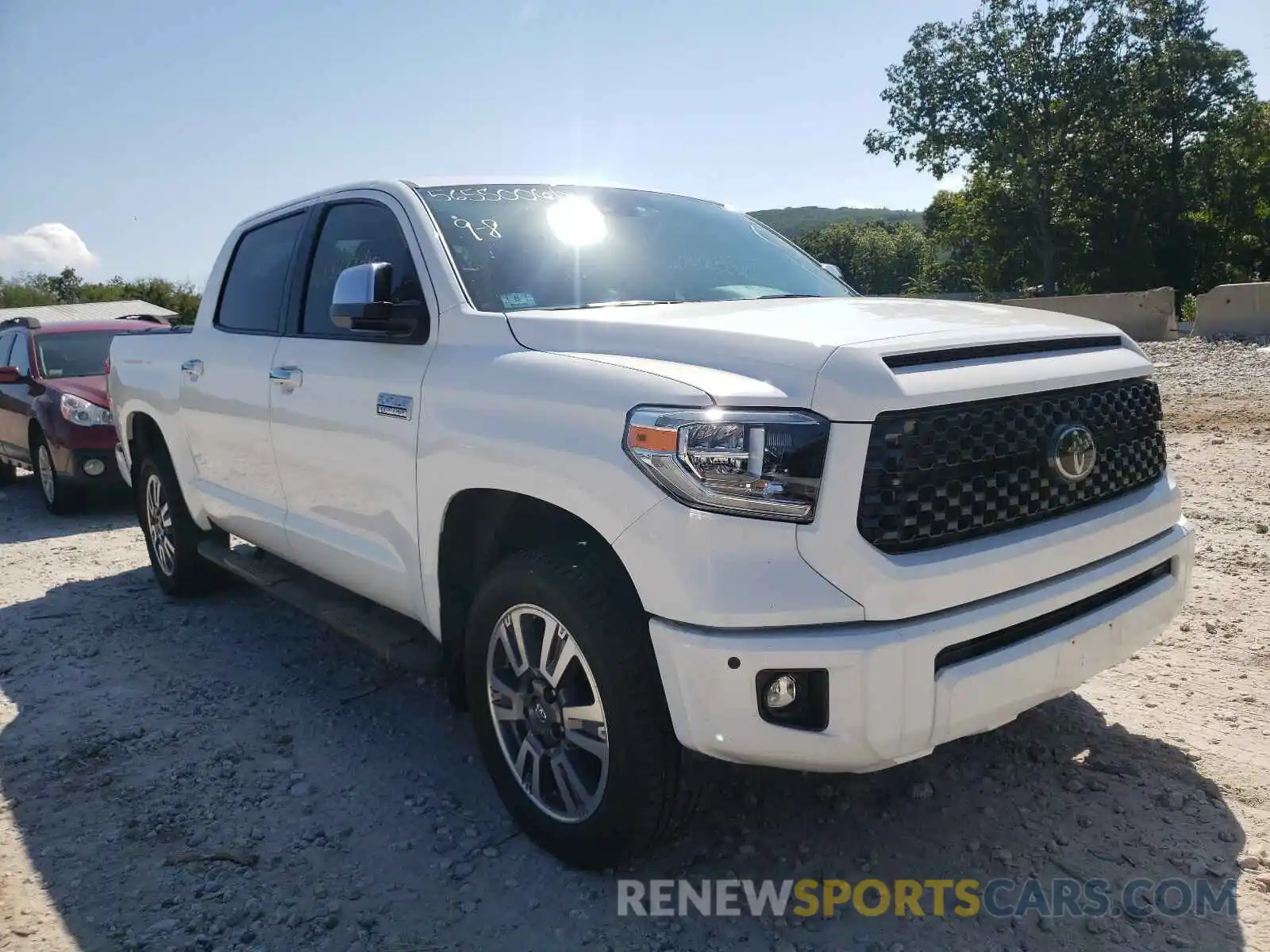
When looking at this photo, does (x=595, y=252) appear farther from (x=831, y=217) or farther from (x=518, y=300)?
(x=831, y=217)

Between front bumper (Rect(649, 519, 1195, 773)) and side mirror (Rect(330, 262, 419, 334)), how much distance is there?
4.88ft

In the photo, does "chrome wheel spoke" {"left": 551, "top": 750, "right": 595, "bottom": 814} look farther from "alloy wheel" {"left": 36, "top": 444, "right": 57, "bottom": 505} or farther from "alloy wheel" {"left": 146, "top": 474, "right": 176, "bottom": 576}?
"alloy wheel" {"left": 36, "top": 444, "right": 57, "bottom": 505}

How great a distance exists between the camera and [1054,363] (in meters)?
2.76

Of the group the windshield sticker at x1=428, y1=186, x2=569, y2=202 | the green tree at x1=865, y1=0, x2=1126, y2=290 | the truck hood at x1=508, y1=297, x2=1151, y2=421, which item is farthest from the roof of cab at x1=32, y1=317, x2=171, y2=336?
the green tree at x1=865, y1=0, x2=1126, y2=290

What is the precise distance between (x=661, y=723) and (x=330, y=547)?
1845mm

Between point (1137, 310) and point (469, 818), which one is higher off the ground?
point (1137, 310)

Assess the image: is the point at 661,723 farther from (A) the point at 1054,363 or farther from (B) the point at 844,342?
(A) the point at 1054,363

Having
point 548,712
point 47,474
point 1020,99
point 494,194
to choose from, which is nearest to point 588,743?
point 548,712

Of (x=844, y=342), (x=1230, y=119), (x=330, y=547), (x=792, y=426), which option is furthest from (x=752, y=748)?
(x=1230, y=119)

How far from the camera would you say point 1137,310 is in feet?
68.2

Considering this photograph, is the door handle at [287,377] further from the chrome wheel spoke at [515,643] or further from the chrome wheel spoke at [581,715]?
the chrome wheel spoke at [581,715]

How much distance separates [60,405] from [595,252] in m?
7.13

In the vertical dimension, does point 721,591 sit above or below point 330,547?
above

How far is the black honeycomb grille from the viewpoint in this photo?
238cm
